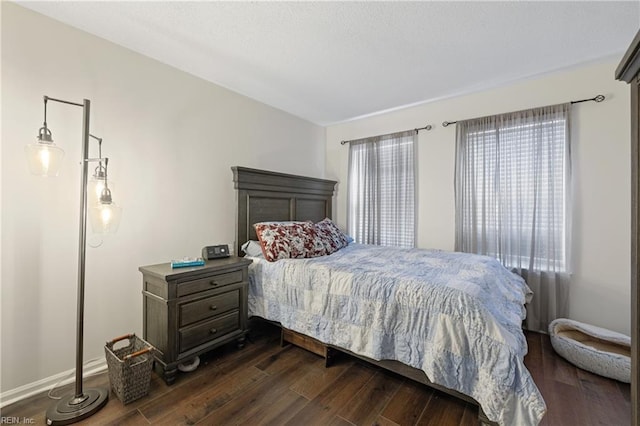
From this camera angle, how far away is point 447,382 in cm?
146

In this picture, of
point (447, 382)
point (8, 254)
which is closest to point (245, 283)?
point (8, 254)

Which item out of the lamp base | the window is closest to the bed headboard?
the lamp base

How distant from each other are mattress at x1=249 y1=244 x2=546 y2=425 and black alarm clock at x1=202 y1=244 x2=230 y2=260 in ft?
0.88

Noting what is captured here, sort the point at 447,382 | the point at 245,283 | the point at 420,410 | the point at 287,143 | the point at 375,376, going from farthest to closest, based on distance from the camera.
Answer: the point at 287,143 < the point at 245,283 < the point at 375,376 < the point at 420,410 < the point at 447,382

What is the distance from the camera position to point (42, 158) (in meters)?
1.43

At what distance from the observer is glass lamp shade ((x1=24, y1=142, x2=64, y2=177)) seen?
4.64 ft

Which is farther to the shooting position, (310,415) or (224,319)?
(224,319)

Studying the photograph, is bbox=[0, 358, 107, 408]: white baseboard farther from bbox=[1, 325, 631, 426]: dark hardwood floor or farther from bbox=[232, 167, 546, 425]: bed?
bbox=[232, 167, 546, 425]: bed

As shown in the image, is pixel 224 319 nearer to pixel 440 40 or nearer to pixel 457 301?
pixel 457 301

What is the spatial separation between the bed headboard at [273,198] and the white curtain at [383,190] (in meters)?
0.48

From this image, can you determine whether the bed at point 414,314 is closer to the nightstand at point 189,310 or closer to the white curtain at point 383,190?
the nightstand at point 189,310

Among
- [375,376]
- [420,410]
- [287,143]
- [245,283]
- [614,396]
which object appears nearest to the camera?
[420,410]

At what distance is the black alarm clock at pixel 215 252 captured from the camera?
234cm

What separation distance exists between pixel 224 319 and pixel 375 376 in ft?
4.01
